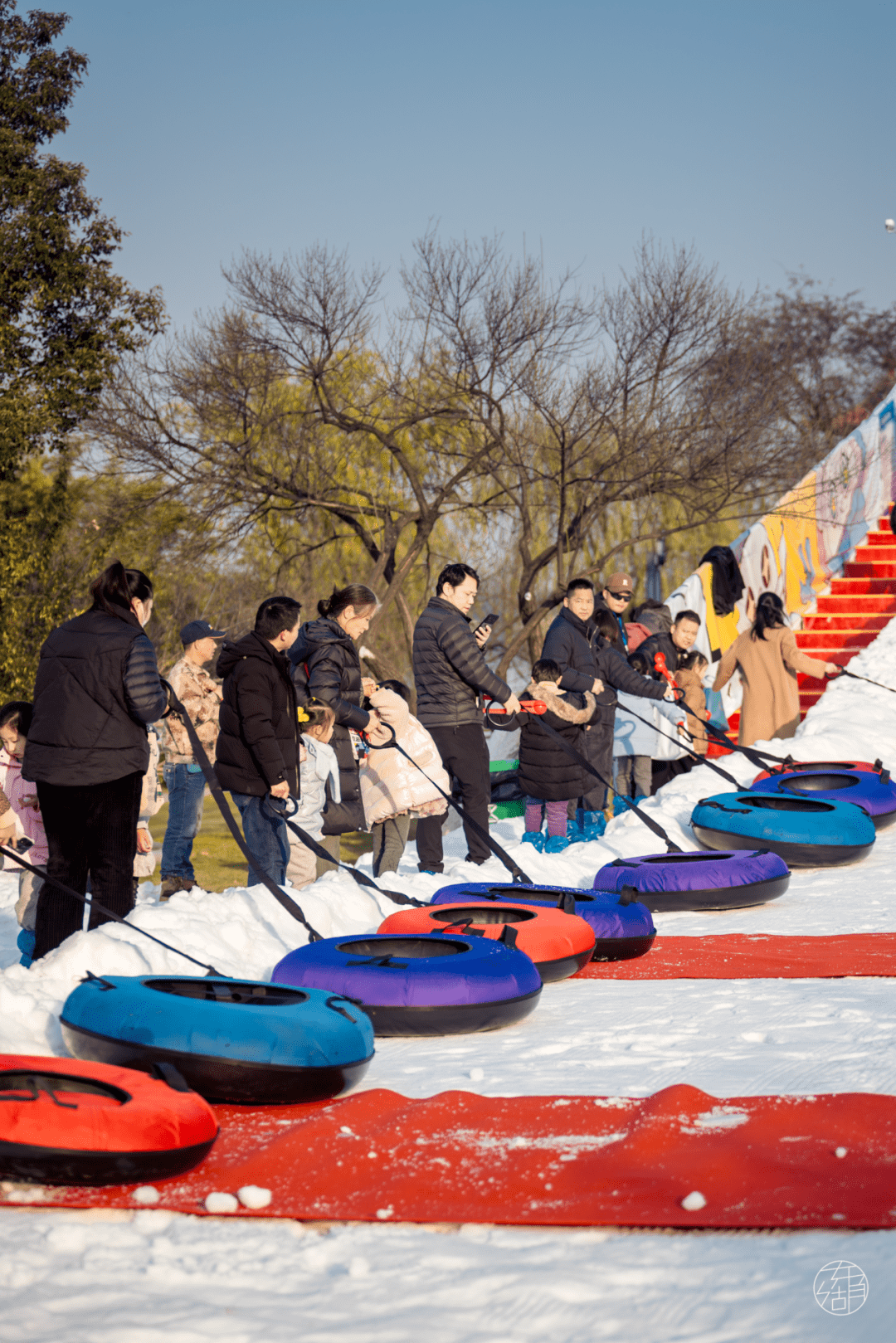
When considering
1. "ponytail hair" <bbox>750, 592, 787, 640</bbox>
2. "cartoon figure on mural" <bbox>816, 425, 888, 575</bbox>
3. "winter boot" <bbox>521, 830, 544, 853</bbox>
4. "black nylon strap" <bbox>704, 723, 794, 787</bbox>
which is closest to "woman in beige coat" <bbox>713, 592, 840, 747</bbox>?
"ponytail hair" <bbox>750, 592, 787, 640</bbox>

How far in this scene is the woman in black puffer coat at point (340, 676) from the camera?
19.3 feet

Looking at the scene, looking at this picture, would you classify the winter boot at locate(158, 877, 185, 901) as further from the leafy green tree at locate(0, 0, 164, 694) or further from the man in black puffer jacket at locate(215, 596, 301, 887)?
the leafy green tree at locate(0, 0, 164, 694)

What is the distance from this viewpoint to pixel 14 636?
18.9 meters

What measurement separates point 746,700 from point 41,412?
12.0 metres

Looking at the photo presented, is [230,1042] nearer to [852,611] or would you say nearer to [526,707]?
[526,707]

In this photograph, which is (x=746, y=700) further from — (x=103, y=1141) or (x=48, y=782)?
(x=103, y=1141)

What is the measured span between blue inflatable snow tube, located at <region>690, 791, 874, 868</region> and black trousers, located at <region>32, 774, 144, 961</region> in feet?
12.4

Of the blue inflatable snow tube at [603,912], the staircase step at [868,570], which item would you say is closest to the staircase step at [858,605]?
the staircase step at [868,570]

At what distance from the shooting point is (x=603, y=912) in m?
4.88

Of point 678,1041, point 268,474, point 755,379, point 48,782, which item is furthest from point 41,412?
point 678,1041

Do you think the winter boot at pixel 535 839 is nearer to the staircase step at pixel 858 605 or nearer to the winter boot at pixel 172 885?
the winter boot at pixel 172 885

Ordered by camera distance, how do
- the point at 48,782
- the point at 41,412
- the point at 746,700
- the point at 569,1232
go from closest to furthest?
the point at 569,1232 → the point at 48,782 → the point at 746,700 → the point at 41,412

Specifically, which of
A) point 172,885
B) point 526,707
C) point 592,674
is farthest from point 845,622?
point 172,885

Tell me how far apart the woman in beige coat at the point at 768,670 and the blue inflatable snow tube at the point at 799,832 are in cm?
235
